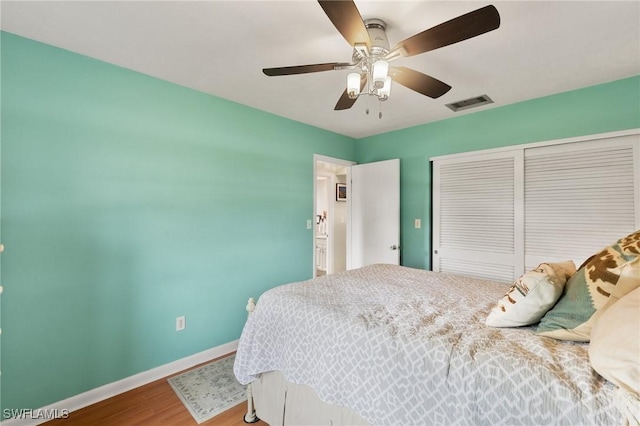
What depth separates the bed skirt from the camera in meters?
1.32

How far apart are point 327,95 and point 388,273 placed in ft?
5.60

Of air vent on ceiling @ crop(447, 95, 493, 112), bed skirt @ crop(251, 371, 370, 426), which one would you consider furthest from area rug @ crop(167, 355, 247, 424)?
air vent on ceiling @ crop(447, 95, 493, 112)

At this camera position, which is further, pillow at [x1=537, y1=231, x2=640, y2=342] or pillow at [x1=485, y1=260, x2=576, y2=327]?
pillow at [x1=485, y1=260, x2=576, y2=327]

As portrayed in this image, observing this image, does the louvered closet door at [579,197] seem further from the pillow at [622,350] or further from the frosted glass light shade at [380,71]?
the frosted glass light shade at [380,71]

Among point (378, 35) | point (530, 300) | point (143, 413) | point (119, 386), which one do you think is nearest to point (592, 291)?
point (530, 300)

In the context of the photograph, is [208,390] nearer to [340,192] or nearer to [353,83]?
[353,83]

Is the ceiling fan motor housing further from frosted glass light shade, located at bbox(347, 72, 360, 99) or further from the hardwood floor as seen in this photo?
the hardwood floor

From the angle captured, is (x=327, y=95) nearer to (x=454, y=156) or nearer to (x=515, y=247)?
(x=454, y=156)

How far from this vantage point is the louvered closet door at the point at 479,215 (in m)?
2.81

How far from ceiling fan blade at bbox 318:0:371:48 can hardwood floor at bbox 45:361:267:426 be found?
2254mm

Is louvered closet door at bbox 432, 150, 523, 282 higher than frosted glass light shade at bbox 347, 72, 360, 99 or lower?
lower

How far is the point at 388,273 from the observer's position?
2.45m

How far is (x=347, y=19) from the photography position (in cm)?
122

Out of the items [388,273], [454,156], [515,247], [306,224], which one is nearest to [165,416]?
[388,273]
